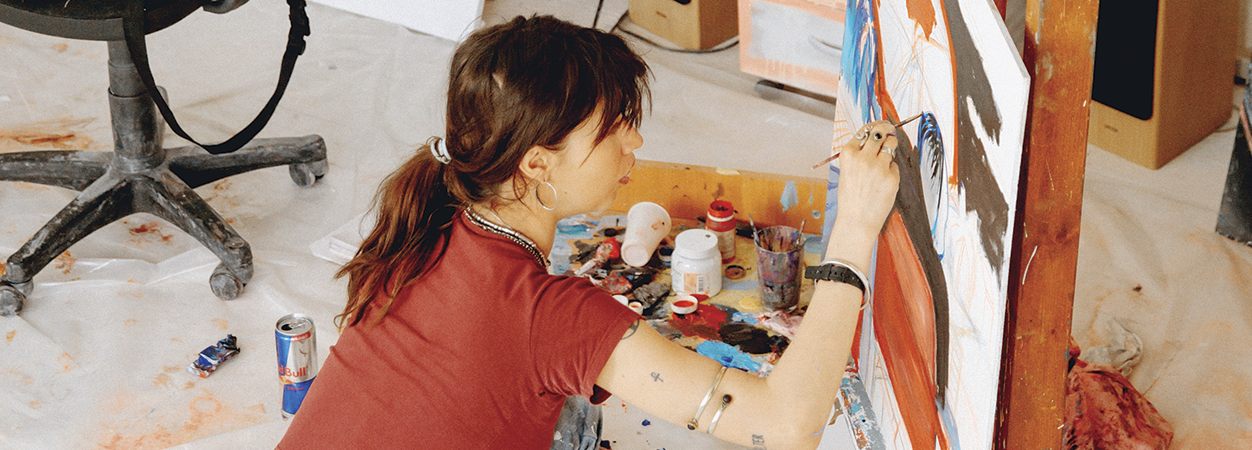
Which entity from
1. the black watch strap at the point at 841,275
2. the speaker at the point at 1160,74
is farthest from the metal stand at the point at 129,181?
the speaker at the point at 1160,74

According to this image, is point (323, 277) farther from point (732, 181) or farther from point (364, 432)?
point (364, 432)

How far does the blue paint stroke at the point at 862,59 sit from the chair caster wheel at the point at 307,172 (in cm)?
152

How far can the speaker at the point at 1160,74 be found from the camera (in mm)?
2365

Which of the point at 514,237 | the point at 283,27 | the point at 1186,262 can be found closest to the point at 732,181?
the point at 514,237

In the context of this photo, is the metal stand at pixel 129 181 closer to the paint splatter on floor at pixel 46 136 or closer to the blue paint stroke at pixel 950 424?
the paint splatter on floor at pixel 46 136

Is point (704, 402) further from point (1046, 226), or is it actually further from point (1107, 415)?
point (1107, 415)

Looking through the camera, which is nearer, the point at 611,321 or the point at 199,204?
the point at 611,321

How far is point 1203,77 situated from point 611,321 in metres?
2.07

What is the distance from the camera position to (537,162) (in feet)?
3.75

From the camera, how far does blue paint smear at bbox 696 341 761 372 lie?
Result: 60.2 inches

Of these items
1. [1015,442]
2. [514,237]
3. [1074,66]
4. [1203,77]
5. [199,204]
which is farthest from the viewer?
[1203,77]

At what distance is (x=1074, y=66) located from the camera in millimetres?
770

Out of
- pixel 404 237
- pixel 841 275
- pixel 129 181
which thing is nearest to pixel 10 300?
pixel 129 181

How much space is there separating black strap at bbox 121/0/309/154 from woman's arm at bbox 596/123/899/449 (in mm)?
1136
